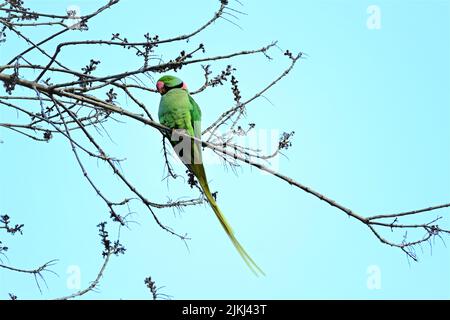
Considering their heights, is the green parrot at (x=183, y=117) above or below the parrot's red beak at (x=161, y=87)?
below

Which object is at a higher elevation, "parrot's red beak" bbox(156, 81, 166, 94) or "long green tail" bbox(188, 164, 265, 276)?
"parrot's red beak" bbox(156, 81, 166, 94)

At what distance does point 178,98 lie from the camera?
4.09 metres

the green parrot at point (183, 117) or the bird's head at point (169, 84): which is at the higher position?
the bird's head at point (169, 84)

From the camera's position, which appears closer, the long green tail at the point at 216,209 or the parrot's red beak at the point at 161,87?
the long green tail at the point at 216,209

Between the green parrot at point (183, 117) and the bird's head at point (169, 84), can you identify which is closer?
the green parrot at point (183, 117)

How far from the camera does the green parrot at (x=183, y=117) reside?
12.0 feet

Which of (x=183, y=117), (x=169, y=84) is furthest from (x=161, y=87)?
(x=183, y=117)

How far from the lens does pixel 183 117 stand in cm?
399

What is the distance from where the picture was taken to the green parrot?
143 inches

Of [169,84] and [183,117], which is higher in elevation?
[169,84]

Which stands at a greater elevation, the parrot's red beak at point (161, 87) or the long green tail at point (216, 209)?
the parrot's red beak at point (161, 87)

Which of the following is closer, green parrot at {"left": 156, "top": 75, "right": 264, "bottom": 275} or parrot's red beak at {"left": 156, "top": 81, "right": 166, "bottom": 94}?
green parrot at {"left": 156, "top": 75, "right": 264, "bottom": 275}

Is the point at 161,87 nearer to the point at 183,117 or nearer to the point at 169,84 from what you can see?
the point at 169,84
